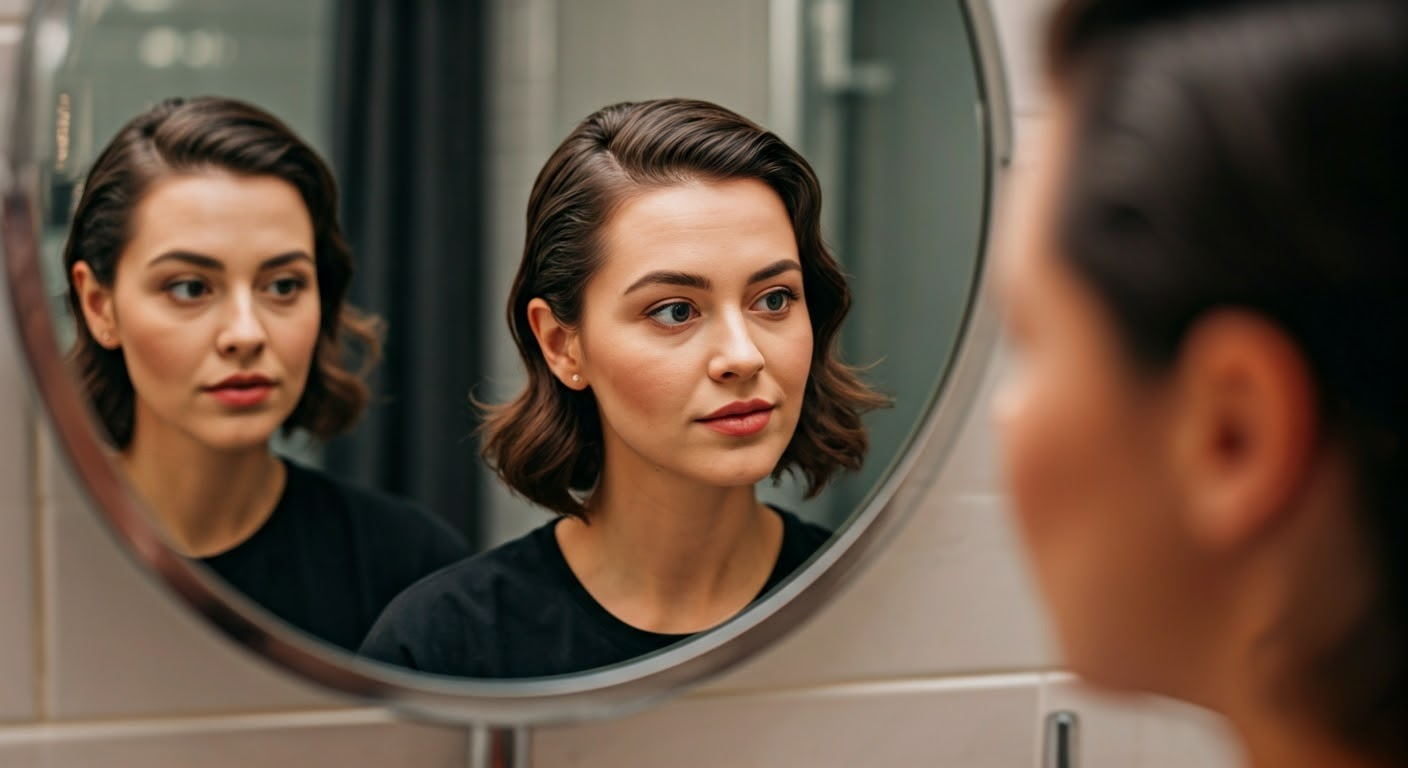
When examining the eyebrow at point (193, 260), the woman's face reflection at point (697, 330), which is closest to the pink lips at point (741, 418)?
the woman's face reflection at point (697, 330)

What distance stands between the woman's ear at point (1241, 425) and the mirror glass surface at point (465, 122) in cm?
29

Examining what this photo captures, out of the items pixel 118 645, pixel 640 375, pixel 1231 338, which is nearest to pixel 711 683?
pixel 640 375

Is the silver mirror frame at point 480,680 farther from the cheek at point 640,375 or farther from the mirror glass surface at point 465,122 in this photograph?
the cheek at point 640,375

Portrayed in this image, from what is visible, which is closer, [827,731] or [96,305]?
[96,305]

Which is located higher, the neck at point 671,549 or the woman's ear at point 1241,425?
the woman's ear at point 1241,425

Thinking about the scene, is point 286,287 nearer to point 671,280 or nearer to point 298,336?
point 298,336

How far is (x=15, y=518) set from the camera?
1.93 feet

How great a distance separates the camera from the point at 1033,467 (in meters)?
0.39

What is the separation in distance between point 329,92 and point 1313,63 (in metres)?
0.40

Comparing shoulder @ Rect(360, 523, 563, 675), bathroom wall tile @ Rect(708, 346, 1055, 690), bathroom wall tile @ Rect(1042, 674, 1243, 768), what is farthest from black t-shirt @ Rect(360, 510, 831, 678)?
bathroom wall tile @ Rect(1042, 674, 1243, 768)

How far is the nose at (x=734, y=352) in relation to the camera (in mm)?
593

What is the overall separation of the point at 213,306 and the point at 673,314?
0.20 m

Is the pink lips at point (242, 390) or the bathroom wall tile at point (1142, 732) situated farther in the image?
the bathroom wall tile at point (1142, 732)

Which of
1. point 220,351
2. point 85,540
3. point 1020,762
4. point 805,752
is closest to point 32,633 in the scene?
point 85,540
